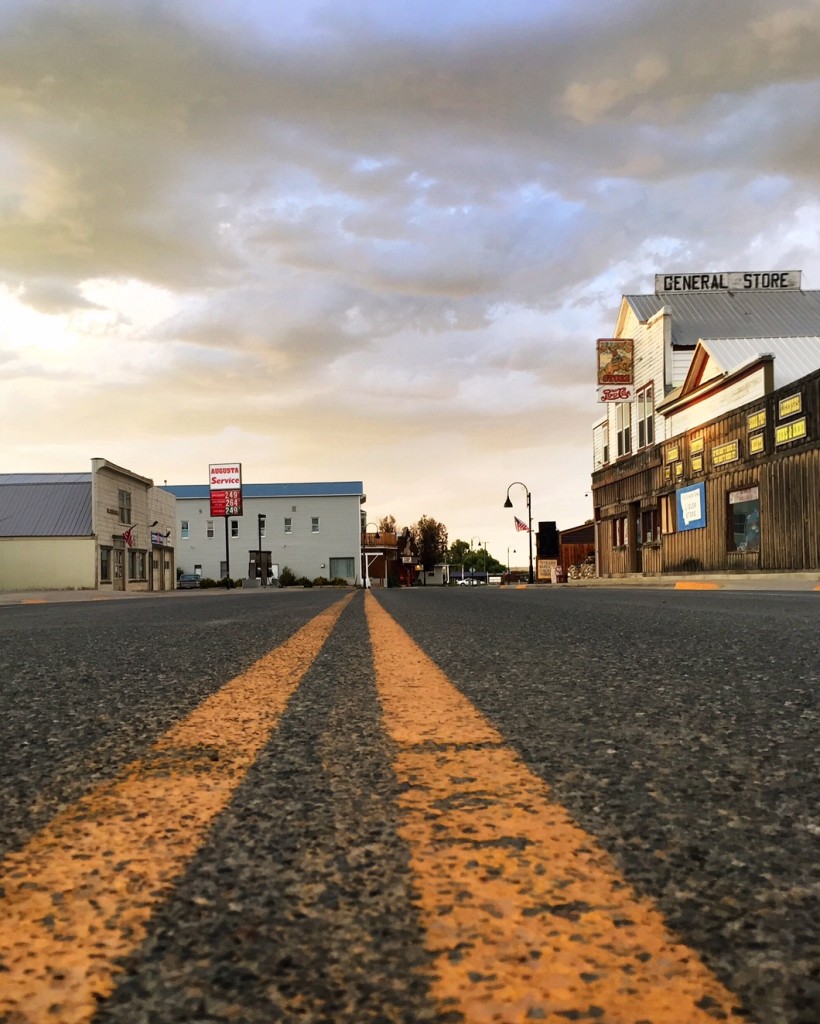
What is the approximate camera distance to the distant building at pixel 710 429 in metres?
23.4

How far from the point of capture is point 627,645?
4.64 metres

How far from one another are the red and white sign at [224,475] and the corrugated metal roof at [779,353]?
139 ft

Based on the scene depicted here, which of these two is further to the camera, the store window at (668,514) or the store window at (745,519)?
the store window at (668,514)

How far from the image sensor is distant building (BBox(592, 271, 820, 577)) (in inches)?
920

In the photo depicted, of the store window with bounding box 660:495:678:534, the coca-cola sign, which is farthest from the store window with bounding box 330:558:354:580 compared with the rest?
the store window with bounding box 660:495:678:534

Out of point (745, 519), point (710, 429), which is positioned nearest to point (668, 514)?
point (710, 429)

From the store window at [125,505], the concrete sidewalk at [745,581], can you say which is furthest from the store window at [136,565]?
the concrete sidewalk at [745,581]

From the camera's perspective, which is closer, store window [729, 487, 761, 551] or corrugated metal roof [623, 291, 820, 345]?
store window [729, 487, 761, 551]

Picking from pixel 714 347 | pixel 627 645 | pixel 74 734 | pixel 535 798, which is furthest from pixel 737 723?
pixel 714 347

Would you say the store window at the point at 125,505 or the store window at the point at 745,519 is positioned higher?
the store window at the point at 125,505

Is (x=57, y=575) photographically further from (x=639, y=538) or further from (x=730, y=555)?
(x=730, y=555)

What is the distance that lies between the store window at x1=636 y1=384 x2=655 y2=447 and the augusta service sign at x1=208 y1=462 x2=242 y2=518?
116ft

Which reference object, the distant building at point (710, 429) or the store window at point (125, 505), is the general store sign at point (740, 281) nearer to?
the distant building at point (710, 429)

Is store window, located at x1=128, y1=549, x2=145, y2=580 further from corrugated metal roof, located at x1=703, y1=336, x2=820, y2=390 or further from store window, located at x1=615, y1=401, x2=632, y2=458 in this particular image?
corrugated metal roof, located at x1=703, y1=336, x2=820, y2=390
